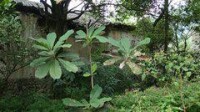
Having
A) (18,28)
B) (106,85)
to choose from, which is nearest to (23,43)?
(18,28)

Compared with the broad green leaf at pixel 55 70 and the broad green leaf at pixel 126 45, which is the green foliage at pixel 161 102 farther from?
the broad green leaf at pixel 55 70

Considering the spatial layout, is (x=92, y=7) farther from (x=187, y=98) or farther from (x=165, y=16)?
(x=187, y=98)

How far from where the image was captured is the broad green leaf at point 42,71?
297cm

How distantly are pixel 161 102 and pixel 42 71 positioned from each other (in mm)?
2916

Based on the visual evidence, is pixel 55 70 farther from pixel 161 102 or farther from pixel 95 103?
pixel 161 102

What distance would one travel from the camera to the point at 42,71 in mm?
2994

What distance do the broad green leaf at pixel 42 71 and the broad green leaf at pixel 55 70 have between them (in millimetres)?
36

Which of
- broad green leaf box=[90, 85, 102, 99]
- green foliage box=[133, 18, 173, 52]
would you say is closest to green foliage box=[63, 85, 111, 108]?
broad green leaf box=[90, 85, 102, 99]

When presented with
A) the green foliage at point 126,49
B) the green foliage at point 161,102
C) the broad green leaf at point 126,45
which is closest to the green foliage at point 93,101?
the green foliage at point 126,49

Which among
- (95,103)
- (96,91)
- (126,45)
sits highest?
(126,45)

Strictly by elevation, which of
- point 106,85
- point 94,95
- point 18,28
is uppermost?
point 18,28

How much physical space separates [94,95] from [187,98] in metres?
2.72

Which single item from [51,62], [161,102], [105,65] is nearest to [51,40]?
Result: [51,62]

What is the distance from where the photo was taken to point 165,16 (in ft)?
42.5
